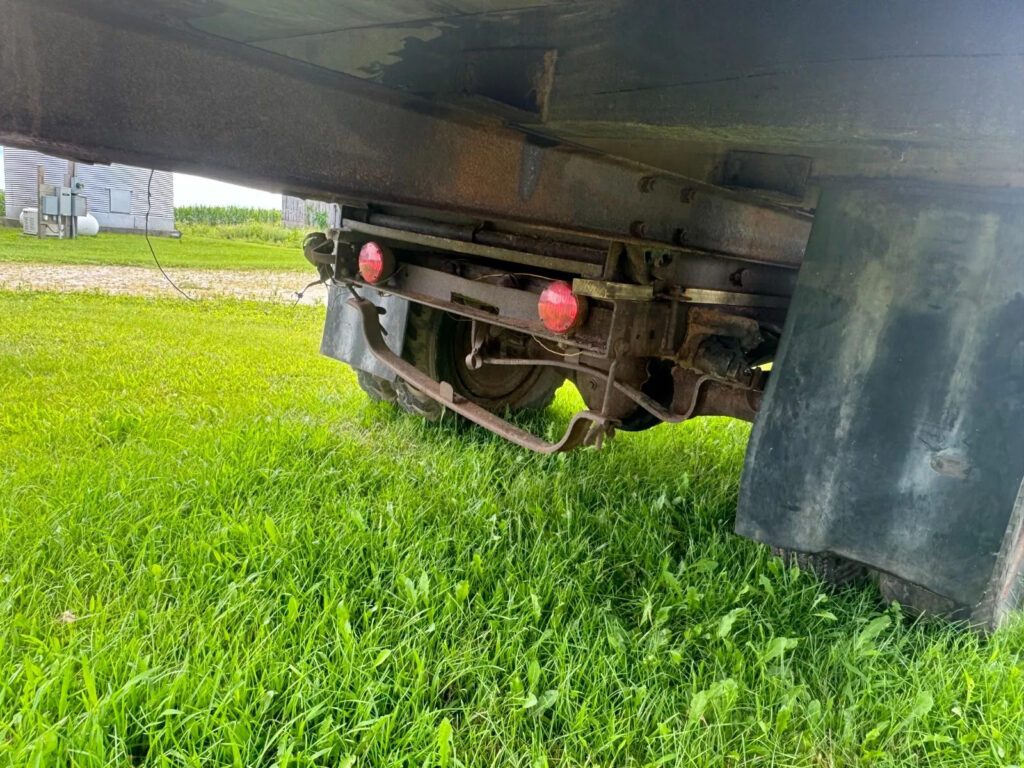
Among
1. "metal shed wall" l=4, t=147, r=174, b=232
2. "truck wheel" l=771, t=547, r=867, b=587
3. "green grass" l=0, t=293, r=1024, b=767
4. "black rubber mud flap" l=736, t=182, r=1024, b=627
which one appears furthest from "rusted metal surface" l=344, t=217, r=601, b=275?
"metal shed wall" l=4, t=147, r=174, b=232

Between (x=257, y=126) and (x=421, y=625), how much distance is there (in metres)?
1.25

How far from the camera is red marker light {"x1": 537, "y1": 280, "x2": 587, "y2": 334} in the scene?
204 cm

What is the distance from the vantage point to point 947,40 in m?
0.99

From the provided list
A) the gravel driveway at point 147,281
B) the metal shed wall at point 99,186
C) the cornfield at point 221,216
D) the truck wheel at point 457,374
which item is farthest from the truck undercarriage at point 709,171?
the cornfield at point 221,216

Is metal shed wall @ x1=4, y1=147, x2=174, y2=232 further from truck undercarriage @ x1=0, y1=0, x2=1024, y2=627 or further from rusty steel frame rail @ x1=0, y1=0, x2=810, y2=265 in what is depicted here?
rusty steel frame rail @ x1=0, y1=0, x2=810, y2=265

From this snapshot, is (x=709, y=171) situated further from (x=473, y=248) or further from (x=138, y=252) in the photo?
(x=138, y=252)

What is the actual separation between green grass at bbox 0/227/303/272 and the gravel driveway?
0.67m

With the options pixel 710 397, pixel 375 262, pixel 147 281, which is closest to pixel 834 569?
pixel 710 397

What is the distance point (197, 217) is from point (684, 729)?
23000 mm

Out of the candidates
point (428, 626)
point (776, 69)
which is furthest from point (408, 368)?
point (776, 69)

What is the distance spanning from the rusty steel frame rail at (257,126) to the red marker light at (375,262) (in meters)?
1.13

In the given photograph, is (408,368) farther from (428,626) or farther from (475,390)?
(428,626)

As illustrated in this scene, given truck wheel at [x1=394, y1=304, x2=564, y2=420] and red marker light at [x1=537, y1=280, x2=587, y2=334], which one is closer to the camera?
red marker light at [x1=537, y1=280, x2=587, y2=334]

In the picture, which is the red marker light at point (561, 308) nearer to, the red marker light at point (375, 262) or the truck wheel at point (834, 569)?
the red marker light at point (375, 262)
